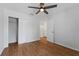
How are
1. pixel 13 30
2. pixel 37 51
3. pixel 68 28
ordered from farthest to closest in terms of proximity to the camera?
pixel 13 30 < pixel 68 28 < pixel 37 51

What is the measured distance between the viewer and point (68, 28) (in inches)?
201

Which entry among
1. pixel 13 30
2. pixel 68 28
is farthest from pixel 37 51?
pixel 13 30

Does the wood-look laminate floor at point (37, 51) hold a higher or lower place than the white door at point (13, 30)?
lower

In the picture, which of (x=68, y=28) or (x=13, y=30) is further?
(x=13, y=30)

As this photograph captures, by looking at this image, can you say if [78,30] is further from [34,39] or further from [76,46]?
[34,39]

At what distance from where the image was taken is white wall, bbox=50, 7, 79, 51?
4.57m

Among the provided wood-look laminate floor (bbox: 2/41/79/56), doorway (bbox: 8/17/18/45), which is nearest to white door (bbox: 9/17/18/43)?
doorway (bbox: 8/17/18/45)

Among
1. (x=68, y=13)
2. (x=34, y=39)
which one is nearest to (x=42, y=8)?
(x=68, y=13)

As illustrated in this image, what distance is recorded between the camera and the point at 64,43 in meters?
5.48

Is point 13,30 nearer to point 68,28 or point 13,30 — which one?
point 13,30

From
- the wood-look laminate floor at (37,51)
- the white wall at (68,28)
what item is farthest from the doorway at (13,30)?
the white wall at (68,28)

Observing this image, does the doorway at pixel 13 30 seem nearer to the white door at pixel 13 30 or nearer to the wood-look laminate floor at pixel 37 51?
the white door at pixel 13 30

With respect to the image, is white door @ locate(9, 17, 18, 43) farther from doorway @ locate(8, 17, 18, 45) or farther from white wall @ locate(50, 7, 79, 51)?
white wall @ locate(50, 7, 79, 51)

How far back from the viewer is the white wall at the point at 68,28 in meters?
A: 4.57
